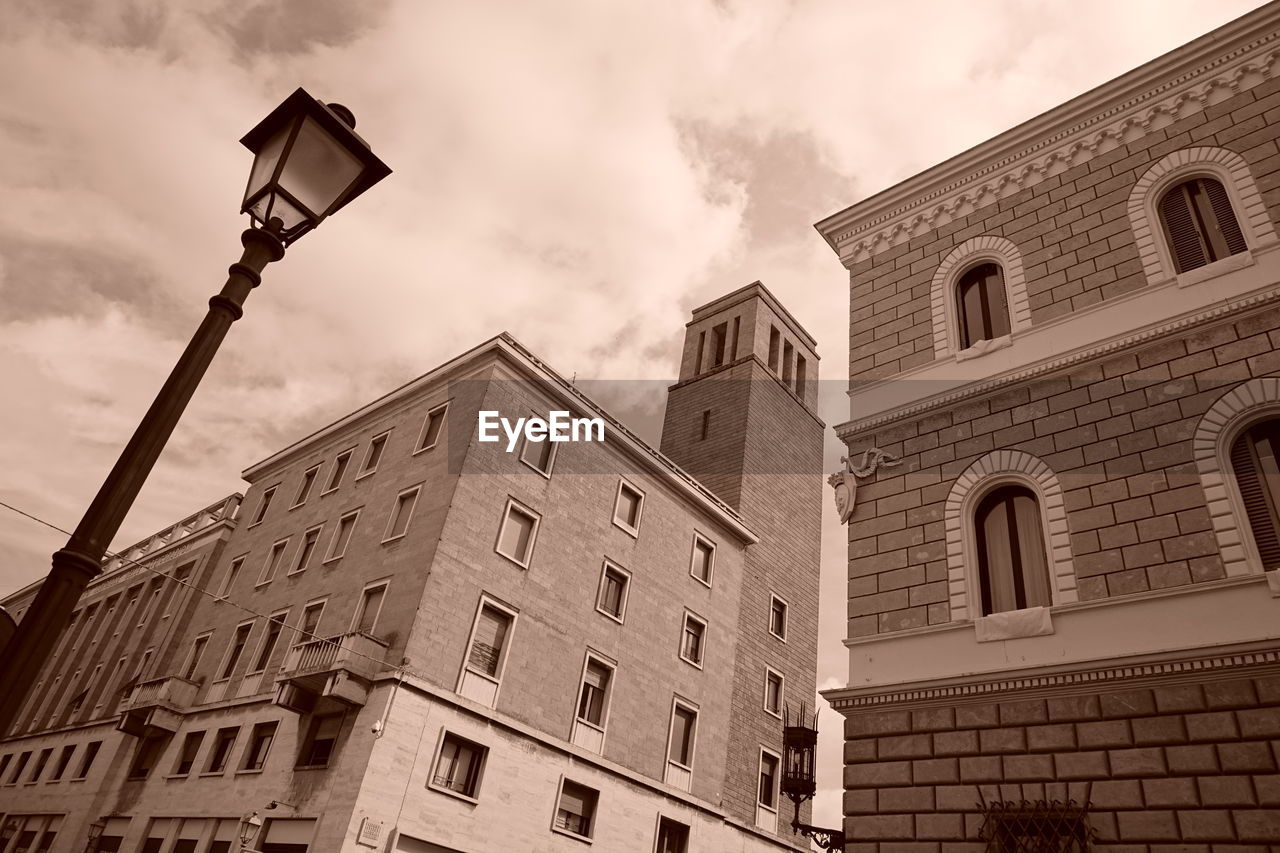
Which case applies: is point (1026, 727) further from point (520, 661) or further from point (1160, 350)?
point (520, 661)

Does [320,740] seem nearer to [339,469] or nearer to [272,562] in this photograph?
[272,562]

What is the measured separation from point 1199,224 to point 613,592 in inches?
711

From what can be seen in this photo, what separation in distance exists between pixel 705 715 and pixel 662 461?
27.0 ft

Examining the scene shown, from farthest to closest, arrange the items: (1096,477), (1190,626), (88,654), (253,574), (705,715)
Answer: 1. (88,654)
2. (253,574)
3. (705,715)
4. (1096,477)
5. (1190,626)

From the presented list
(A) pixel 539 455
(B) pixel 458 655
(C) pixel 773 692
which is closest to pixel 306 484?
(A) pixel 539 455

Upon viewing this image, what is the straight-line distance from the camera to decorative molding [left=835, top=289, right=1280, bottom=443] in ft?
32.3

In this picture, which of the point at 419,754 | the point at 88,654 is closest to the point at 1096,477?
the point at 419,754

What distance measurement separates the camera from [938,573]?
35.3ft

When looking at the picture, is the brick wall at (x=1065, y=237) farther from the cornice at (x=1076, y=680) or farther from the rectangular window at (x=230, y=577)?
the rectangular window at (x=230, y=577)

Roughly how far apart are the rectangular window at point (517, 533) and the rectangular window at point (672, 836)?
336 inches

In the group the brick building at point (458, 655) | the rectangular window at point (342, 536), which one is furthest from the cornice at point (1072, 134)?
the rectangular window at point (342, 536)

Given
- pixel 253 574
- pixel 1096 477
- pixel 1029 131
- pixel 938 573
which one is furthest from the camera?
pixel 253 574

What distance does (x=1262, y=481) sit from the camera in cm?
891

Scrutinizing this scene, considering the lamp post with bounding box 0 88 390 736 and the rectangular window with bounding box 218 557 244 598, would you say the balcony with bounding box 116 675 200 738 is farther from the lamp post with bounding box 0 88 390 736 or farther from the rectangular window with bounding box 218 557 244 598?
the lamp post with bounding box 0 88 390 736
